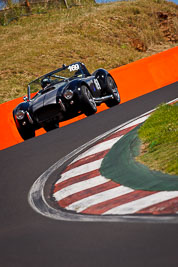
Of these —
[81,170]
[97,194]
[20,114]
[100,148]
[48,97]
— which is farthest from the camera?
[20,114]

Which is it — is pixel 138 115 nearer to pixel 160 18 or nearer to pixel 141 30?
pixel 141 30

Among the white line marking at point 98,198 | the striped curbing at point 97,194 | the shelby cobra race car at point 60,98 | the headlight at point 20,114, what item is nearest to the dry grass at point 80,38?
the shelby cobra race car at point 60,98

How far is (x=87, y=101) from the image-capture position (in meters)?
12.6

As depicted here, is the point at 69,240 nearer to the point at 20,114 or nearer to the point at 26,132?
the point at 20,114

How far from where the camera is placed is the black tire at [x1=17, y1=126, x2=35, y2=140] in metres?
12.9

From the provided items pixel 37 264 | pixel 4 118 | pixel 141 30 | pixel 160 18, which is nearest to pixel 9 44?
pixel 141 30

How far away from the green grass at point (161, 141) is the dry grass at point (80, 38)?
15270mm

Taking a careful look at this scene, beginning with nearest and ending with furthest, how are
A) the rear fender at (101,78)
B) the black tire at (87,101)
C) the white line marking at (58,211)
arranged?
the white line marking at (58,211) < the black tire at (87,101) < the rear fender at (101,78)

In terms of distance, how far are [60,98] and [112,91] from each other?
2.45m

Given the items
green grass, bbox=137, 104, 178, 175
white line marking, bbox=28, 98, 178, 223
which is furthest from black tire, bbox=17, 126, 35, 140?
green grass, bbox=137, 104, 178, 175

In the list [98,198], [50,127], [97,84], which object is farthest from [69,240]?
[50,127]

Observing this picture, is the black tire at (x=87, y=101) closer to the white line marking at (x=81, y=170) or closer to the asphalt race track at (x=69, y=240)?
the asphalt race track at (x=69, y=240)

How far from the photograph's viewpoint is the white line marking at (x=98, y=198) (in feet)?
20.5

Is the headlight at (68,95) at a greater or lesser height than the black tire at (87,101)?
greater
